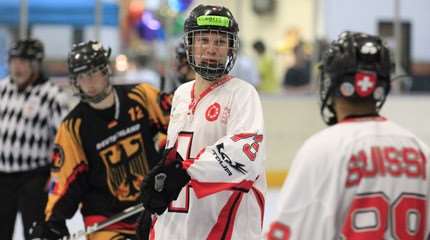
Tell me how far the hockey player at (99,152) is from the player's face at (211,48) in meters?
0.76

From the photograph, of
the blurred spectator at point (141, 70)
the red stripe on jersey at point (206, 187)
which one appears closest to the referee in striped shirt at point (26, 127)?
the red stripe on jersey at point (206, 187)

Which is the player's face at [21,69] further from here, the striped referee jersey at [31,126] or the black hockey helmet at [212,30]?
the black hockey helmet at [212,30]

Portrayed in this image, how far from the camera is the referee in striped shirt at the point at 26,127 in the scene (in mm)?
4469

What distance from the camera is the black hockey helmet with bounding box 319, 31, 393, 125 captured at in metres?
1.94

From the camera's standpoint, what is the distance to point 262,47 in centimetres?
873

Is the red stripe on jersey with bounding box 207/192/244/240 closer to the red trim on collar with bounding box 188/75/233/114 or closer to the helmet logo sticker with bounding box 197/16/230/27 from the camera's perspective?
the red trim on collar with bounding box 188/75/233/114

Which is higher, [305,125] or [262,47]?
[262,47]

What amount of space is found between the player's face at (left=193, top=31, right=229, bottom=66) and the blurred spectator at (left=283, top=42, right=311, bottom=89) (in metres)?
5.46

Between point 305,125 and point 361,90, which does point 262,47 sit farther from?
point 361,90

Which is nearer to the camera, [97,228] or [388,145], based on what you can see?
[388,145]

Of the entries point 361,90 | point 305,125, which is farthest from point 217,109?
point 305,125

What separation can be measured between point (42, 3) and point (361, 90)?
6545mm

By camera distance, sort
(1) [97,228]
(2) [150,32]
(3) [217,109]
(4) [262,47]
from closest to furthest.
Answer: (3) [217,109] < (1) [97,228] < (4) [262,47] < (2) [150,32]

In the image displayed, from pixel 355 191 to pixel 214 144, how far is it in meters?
0.73
